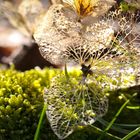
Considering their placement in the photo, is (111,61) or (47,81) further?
(47,81)

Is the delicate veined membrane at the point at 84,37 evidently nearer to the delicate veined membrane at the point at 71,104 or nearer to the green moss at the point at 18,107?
the delicate veined membrane at the point at 71,104

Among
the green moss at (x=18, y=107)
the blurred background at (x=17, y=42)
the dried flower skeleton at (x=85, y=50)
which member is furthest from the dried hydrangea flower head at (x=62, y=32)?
the blurred background at (x=17, y=42)

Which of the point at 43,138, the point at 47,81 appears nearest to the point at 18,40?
the point at 47,81

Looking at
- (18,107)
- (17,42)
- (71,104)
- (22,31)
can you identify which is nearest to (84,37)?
(71,104)

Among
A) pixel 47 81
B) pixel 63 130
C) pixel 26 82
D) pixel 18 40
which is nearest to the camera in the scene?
pixel 63 130

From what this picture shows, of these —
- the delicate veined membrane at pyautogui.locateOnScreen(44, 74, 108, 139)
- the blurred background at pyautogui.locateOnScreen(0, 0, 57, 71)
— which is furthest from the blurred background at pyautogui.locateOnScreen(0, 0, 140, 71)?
the delicate veined membrane at pyautogui.locateOnScreen(44, 74, 108, 139)

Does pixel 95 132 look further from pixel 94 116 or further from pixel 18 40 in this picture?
pixel 18 40

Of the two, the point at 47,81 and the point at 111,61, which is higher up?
the point at 111,61

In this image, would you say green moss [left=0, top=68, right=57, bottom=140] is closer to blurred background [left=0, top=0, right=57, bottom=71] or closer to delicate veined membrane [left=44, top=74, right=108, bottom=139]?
delicate veined membrane [left=44, top=74, right=108, bottom=139]
